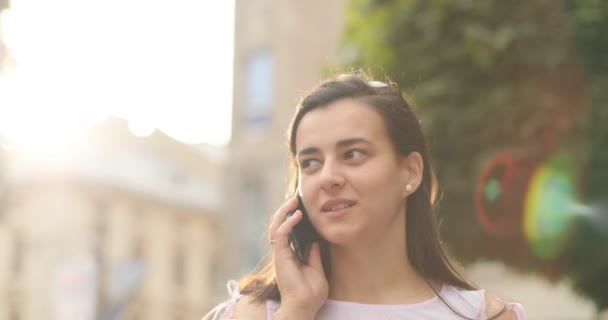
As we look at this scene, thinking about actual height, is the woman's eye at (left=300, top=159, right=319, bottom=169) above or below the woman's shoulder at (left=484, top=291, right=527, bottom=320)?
above

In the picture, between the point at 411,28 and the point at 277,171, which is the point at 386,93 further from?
the point at 277,171

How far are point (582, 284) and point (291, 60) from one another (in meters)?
17.0

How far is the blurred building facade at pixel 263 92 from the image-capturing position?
88.3 ft

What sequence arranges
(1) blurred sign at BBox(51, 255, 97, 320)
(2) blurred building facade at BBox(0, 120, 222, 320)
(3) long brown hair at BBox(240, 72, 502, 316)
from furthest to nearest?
(2) blurred building facade at BBox(0, 120, 222, 320) < (1) blurred sign at BBox(51, 255, 97, 320) < (3) long brown hair at BBox(240, 72, 502, 316)

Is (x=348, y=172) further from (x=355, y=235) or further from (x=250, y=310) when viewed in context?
(x=250, y=310)

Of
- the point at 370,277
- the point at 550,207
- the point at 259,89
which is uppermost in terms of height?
the point at 259,89

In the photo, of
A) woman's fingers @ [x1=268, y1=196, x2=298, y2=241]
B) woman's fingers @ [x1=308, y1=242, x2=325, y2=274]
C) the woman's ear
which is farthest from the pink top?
the woman's ear

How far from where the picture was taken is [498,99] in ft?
37.9

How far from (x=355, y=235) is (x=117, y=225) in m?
40.3

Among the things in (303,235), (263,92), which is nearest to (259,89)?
(263,92)

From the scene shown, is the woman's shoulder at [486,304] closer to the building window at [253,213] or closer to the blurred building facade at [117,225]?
the building window at [253,213]

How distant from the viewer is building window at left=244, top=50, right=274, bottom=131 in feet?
90.0

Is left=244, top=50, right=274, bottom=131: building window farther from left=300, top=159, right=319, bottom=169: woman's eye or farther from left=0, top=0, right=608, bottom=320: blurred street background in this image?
left=300, top=159, right=319, bottom=169: woman's eye

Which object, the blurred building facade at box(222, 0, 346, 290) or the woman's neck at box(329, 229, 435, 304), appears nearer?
the woman's neck at box(329, 229, 435, 304)
